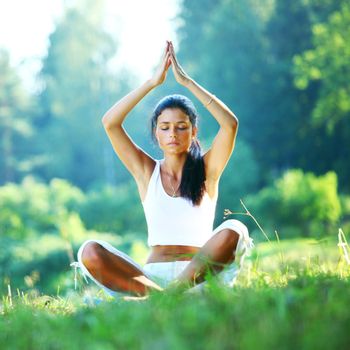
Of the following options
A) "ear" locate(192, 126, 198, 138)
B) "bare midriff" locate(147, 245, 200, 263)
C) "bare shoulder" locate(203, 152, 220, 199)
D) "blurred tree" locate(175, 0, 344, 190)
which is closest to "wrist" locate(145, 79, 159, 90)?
"ear" locate(192, 126, 198, 138)

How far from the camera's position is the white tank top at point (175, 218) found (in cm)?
375

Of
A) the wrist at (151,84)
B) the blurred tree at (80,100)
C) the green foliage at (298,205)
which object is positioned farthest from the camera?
A: the blurred tree at (80,100)

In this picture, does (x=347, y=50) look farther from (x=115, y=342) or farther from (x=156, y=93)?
(x=115, y=342)

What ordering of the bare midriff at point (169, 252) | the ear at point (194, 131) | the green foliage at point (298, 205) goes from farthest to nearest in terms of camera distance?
1. the green foliage at point (298, 205)
2. the ear at point (194, 131)
3. the bare midriff at point (169, 252)

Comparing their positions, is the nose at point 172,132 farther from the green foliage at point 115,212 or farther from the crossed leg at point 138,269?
the green foliage at point 115,212

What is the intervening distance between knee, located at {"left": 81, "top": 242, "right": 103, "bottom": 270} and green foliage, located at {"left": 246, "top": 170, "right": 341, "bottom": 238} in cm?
1474

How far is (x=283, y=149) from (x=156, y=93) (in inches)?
301

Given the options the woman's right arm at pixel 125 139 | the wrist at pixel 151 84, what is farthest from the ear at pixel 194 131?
the wrist at pixel 151 84

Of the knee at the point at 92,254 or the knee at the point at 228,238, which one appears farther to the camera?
the knee at the point at 92,254

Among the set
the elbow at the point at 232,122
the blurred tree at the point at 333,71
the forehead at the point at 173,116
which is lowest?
the elbow at the point at 232,122

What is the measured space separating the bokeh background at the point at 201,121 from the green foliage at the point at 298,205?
0.03m

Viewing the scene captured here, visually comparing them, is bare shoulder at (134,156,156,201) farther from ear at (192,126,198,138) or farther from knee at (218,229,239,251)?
knee at (218,229,239,251)

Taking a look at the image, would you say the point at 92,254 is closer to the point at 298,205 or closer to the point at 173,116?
the point at 173,116

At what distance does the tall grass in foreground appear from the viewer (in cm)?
185
